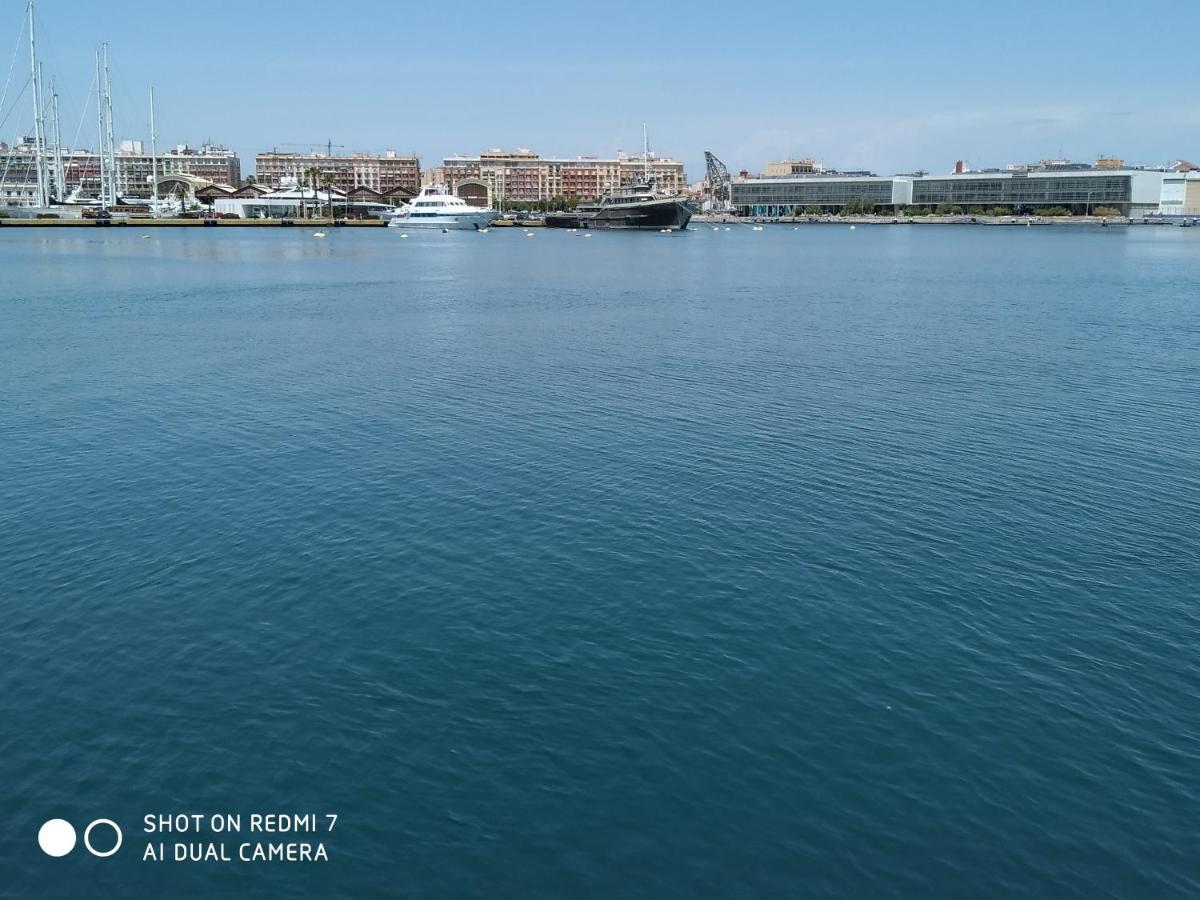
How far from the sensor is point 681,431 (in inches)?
A: 1463

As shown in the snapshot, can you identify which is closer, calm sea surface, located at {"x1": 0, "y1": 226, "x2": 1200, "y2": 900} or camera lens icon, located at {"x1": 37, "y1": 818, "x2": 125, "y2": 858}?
camera lens icon, located at {"x1": 37, "y1": 818, "x2": 125, "y2": 858}

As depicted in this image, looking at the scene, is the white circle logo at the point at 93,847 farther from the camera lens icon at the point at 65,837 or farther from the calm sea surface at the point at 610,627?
the calm sea surface at the point at 610,627

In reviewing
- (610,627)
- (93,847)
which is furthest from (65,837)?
(610,627)

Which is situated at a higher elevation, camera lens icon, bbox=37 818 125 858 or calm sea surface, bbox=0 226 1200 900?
calm sea surface, bbox=0 226 1200 900

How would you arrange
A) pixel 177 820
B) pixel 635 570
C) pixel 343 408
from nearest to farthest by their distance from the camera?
pixel 177 820, pixel 635 570, pixel 343 408

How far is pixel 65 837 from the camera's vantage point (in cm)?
1465

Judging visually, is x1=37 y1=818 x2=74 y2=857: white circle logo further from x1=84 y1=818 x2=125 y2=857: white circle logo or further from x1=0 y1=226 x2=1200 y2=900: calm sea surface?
x1=0 y1=226 x2=1200 y2=900: calm sea surface

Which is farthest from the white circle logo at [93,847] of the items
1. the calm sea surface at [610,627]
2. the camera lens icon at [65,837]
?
the calm sea surface at [610,627]

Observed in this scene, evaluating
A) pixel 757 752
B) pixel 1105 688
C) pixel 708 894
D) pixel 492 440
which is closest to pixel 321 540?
pixel 492 440

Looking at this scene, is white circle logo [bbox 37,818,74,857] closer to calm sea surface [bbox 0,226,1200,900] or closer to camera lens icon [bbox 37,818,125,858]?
camera lens icon [bbox 37,818,125,858]

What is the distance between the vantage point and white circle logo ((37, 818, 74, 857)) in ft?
47.3

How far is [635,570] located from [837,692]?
685 centimetres

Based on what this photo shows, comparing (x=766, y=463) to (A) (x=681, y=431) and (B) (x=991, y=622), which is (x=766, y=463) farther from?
(B) (x=991, y=622)

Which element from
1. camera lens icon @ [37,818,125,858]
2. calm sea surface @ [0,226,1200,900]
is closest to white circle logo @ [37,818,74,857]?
camera lens icon @ [37,818,125,858]
